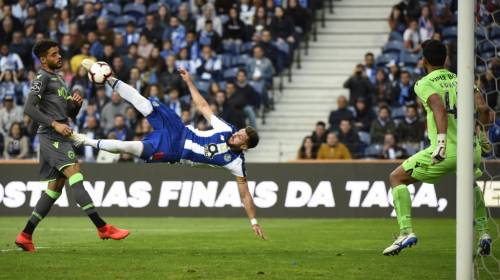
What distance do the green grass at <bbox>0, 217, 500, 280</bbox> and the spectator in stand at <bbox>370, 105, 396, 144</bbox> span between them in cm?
355

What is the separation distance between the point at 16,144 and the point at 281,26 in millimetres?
7432

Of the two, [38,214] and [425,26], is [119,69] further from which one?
[38,214]

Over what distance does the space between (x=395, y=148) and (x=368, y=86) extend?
2.72 m

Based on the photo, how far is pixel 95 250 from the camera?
13695mm

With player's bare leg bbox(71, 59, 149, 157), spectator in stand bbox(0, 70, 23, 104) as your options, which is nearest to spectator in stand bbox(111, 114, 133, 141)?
spectator in stand bbox(0, 70, 23, 104)

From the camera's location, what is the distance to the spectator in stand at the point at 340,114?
2425 cm

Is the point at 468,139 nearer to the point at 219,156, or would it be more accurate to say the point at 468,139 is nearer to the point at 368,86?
the point at 219,156

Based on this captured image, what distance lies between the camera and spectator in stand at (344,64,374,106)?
81.1ft

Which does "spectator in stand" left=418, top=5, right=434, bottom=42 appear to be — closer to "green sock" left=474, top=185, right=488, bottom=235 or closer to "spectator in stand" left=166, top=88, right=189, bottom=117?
"spectator in stand" left=166, top=88, right=189, bottom=117

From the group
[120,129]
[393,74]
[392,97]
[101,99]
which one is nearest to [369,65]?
[393,74]

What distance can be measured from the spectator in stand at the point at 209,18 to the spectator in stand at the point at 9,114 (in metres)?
5.17

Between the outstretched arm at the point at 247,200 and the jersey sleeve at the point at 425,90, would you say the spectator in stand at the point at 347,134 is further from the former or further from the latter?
the jersey sleeve at the point at 425,90

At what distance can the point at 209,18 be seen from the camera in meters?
27.9

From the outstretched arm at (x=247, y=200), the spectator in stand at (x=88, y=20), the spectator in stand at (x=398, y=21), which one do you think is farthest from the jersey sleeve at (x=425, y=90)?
the spectator in stand at (x=88, y=20)
